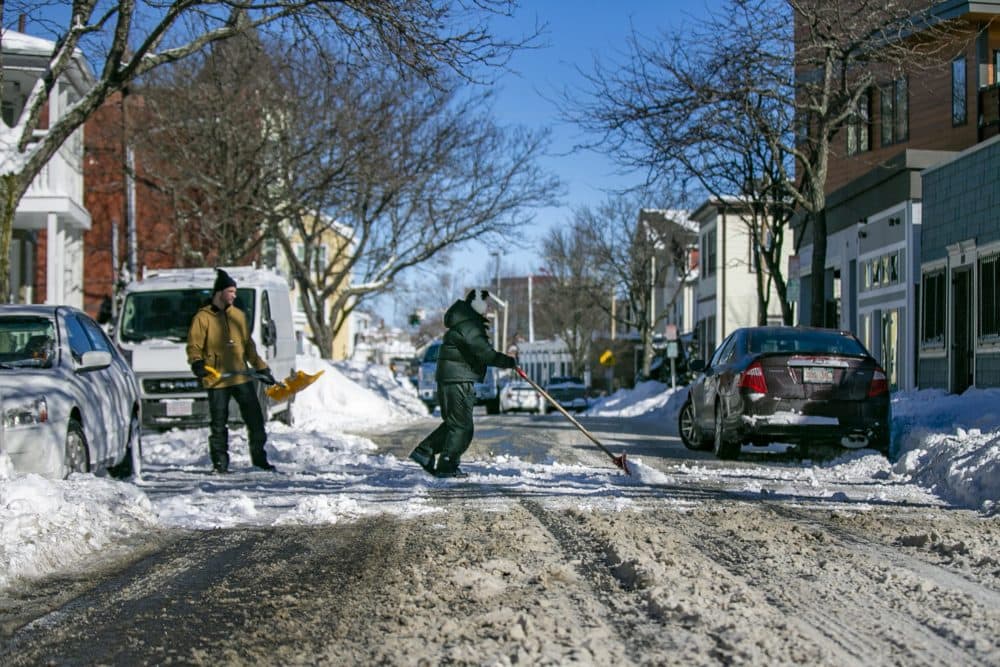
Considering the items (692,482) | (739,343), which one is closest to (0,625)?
(692,482)

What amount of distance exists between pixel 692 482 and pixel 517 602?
5954mm

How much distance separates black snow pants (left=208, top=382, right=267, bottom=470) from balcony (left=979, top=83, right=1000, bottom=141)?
732 inches

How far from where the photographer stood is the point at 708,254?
54.8 metres

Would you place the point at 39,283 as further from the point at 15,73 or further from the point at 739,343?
the point at 739,343

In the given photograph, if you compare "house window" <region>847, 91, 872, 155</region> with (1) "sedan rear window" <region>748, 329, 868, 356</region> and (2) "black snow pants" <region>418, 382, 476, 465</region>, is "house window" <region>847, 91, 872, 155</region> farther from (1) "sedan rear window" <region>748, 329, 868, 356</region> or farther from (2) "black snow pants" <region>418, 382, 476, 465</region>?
(2) "black snow pants" <region>418, 382, 476, 465</region>

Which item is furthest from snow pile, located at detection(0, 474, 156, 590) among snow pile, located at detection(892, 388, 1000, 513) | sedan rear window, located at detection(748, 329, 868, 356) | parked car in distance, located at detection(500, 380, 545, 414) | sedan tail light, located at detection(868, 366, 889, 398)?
parked car in distance, located at detection(500, 380, 545, 414)

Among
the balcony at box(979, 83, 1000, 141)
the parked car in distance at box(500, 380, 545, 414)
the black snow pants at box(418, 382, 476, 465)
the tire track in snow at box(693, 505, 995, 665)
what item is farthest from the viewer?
the parked car in distance at box(500, 380, 545, 414)

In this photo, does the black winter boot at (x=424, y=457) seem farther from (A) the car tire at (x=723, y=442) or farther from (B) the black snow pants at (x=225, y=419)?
(A) the car tire at (x=723, y=442)

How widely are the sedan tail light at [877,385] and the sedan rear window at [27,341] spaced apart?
27.6ft

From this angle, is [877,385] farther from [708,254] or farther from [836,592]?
[708,254]

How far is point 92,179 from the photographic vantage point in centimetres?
4372

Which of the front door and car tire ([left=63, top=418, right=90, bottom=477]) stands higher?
the front door

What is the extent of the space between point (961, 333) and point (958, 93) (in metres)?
7.04

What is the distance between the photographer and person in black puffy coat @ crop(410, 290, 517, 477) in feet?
37.3
